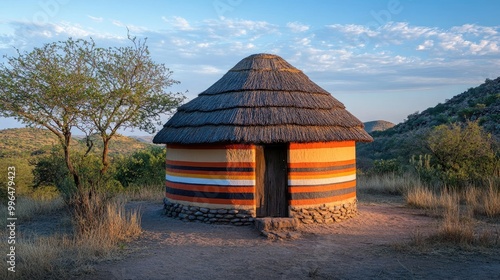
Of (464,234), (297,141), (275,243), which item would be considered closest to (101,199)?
(275,243)

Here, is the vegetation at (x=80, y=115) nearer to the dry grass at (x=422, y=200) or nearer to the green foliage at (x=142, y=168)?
the green foliage at (x=142, y=168)

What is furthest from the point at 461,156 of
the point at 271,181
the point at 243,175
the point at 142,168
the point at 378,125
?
the point at 378,125

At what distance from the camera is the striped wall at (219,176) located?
9547 mm

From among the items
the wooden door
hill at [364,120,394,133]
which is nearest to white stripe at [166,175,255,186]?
the wooden door

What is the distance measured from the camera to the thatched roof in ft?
30.7

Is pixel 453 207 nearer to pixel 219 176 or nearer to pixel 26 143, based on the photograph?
pixel 219 176

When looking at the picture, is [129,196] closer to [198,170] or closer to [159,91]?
[159,91]

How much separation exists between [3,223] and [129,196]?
473 cm

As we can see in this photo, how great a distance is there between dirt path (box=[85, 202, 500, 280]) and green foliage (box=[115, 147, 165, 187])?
8740 millimetres

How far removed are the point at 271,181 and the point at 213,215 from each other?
1.63 metres

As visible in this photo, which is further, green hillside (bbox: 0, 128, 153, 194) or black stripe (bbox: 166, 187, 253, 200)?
green hillside (bbox: 0, 128, 153, 194)

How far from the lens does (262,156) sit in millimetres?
9844

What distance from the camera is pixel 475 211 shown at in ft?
36.4

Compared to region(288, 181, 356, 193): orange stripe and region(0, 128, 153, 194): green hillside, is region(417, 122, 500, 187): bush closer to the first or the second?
region(288, 181, 356, 193): orange stripe
